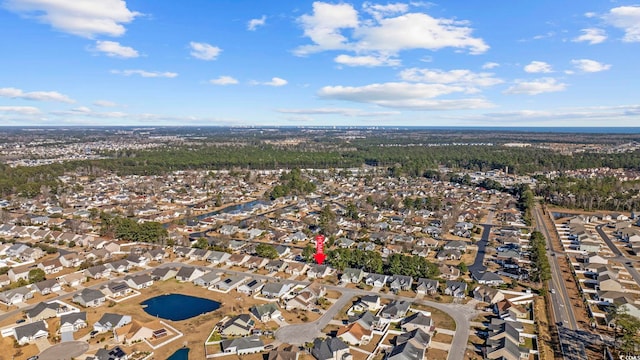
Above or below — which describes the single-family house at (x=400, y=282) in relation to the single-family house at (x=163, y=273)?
above

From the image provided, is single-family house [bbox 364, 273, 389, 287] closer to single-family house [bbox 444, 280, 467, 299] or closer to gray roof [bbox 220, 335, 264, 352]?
single-family house [bbox 444, 280, 467, 299]

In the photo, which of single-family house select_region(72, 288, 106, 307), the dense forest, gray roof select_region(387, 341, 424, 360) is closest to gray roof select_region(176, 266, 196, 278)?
single-family house select_region(72, 288, 106, 307)

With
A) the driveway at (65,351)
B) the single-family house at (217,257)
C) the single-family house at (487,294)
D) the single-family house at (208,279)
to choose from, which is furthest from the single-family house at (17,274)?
the single-family house at (487,294)

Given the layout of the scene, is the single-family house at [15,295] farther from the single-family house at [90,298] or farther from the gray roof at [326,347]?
the gray roof at [326,347]

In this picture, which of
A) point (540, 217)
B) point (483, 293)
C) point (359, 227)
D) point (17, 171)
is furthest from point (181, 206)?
point (540, 217)

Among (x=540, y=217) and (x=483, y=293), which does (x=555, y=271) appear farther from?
(x=540, y=217)

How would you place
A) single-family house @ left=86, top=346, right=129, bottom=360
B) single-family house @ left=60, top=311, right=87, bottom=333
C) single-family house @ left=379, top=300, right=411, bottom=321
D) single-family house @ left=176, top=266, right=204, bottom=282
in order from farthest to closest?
single-family house @ left=176, top=266, right=204, bottom=282 → single-family house @ left=379, top=300, right=411, bottom=321 → single-family house @ left=60, top=311, right=87, bottom=333 → single-family house @ left=86, top=346, right=129, bottom=360

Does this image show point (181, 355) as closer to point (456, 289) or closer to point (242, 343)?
point (242, 343)

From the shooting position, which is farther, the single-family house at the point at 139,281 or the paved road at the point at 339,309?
the single-family house at the point at 139,281
